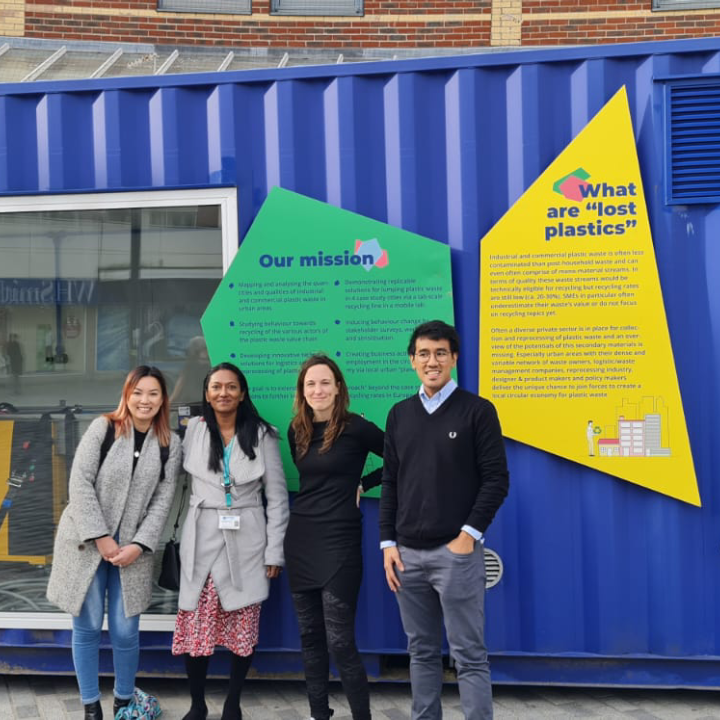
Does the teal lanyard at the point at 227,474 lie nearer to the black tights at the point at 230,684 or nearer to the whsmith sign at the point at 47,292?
the black tights at the point at 230,684

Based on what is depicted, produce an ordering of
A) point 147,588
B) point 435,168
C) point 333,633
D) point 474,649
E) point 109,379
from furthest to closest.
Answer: point 109,379 → point 435,168 → point 147,588 → point 333,633 → point 474,649

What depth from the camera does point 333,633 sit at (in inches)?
130

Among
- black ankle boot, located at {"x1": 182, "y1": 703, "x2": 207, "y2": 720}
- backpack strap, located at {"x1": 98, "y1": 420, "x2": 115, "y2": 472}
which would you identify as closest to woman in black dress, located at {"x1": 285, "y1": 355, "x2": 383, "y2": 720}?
black ankle boot, located at {"x1": 182, "y1": 703, "x2": 207, "y2": 720}

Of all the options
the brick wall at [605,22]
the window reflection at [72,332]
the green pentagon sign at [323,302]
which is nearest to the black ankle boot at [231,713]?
the window reflection at [72,332]

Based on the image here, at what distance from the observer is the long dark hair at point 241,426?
3553 millimetres

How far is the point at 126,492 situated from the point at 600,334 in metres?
2.33

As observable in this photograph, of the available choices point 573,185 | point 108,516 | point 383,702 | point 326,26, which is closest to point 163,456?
point 108,516

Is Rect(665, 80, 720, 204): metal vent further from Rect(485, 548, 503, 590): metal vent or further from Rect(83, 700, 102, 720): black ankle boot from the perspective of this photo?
Rect(83, 700, 102, 720): black ankle boot

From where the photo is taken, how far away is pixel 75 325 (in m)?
4.13

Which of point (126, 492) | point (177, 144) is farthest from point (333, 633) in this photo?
point (177, 144)

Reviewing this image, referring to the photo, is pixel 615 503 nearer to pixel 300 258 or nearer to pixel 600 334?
pixel 600 334

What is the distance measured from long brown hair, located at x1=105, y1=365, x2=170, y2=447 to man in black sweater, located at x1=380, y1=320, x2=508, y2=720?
1160mm

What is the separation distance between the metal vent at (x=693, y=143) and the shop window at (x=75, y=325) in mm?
2225

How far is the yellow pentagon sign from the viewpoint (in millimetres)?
3621
